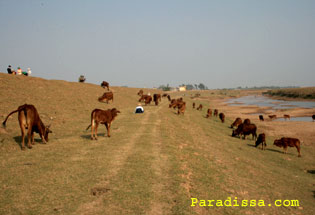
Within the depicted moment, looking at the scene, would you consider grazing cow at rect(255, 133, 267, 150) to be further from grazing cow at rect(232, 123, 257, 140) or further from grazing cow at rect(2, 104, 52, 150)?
grazing cow at rect(2, 104, 52, 150)

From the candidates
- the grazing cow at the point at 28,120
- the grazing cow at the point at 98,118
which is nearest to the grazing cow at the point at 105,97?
the grazing cow at the point at 98,118

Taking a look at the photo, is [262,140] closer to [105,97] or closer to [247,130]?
[247,130]

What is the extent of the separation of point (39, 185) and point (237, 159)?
36.5 ft

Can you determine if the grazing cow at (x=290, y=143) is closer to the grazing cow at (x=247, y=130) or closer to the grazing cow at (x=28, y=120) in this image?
the grazing cow at (x=247, y=130)

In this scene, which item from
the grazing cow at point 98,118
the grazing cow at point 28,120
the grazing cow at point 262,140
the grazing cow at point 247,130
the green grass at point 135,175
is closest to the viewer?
the green grass at point 135,175

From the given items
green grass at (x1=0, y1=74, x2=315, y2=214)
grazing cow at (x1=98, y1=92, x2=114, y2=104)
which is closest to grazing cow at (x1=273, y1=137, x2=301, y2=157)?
green grass at (x1=0, y1=74, x2=315, y2=214)

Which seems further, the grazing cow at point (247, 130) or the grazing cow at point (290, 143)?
the grazing cow at point (247, 130)

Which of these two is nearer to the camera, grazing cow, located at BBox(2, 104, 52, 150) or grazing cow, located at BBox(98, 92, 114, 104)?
grazing cow, located at BBox(2, 104, 52, 150)

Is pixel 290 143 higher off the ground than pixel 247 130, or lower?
lower

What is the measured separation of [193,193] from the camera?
8.12 metres

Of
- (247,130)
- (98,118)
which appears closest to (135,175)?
(98,118)

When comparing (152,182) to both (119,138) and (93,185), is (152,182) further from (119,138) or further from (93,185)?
(119,138)

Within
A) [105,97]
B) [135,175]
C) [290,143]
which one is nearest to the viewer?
[135,175]

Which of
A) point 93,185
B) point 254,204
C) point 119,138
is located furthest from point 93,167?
point 254,204
